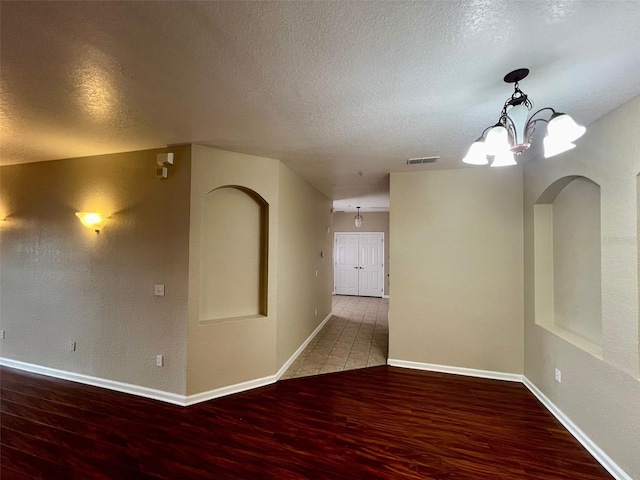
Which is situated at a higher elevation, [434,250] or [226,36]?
[226,36]

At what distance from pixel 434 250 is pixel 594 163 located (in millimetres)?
1713

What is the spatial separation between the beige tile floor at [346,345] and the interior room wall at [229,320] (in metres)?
0.61

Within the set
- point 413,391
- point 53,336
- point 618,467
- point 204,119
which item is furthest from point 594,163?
point 53,336

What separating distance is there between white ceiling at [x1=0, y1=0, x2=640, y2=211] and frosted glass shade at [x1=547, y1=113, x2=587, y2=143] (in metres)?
0.32

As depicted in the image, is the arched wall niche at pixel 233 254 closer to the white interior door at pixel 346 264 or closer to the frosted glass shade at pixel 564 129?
the frosted glass shade at pixel 564 129

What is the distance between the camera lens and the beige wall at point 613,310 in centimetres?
176

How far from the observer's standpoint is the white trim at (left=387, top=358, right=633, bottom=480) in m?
1.88

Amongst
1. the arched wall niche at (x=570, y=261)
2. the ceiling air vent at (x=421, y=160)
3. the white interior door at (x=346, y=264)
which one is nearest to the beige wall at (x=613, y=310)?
the arched wall niche at (x=570, y=261)

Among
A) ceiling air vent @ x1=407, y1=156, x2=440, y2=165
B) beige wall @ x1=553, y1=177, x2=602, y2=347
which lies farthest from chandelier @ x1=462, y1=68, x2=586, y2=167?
ceiling air vent @ x1=407, y1=156, x2=440, y2=165

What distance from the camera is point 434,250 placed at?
3467mm

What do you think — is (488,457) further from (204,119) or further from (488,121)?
(204,119)

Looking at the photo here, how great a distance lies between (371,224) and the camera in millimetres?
8484

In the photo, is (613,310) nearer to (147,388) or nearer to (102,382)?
(147,388)

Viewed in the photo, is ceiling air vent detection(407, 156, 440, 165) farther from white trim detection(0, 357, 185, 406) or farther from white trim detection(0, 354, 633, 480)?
white trim detection(0, 357, 185, 406)
